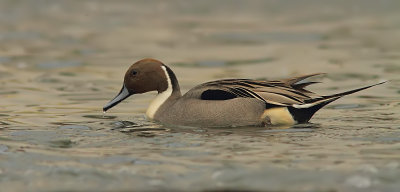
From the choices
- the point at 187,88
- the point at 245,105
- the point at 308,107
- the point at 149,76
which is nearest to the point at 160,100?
the point at 149,76

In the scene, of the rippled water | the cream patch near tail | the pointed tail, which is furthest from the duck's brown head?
the pointed tail

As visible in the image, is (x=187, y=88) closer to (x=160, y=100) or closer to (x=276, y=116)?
(x=160, y=100)

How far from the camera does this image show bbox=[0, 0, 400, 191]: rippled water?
769 centimetres

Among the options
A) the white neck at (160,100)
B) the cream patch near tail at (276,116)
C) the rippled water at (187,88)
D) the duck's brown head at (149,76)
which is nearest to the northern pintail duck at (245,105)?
the cream patch near tail at (276,116)

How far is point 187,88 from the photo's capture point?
44.9 ft

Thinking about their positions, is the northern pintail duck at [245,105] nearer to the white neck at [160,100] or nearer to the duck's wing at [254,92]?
the duck's wing at [254,92]

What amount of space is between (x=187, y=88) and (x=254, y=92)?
3445 millimetres

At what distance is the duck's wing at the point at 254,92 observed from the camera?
10.3 meters

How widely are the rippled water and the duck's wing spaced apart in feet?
1.20

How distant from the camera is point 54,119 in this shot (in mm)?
10875

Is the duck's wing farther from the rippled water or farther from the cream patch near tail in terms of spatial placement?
the rippled water

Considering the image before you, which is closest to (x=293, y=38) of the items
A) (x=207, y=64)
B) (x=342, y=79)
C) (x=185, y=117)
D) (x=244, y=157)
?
(x=207, y=64)

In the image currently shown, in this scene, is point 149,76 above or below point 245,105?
above

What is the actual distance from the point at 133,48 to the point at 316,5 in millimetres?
4947
